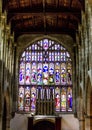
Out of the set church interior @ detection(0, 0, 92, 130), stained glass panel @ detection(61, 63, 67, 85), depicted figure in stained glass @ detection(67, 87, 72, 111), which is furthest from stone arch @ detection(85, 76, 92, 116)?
→ stained glass panel @ detection(61, 63, 67, 85)

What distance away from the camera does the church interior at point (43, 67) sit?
30.0 metres

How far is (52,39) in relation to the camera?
36219mm

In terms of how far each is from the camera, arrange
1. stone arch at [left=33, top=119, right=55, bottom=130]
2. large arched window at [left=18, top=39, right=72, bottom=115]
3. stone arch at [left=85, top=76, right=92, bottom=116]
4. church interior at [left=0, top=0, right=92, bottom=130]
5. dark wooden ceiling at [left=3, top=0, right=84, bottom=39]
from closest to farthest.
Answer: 1. stone arch at [left=85, top=76, right=92, bottom=116]
2. dark wooden ceiling at [left=3, top=0, right=84, bottom=39]
3. church interior at [left=0, top=0, right=92, bottom=130]
4. stone arch at [left=33, top=119, right=55, bottom=130]
5. large arched window at [left=18, top=39, right=72, bottom=115]

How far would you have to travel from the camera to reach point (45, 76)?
1404 inches

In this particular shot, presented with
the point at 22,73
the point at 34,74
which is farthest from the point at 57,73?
the point at 22,73

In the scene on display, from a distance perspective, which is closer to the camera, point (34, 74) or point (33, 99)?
point (33, 99)

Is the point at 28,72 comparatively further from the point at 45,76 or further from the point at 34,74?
the point at 45,76

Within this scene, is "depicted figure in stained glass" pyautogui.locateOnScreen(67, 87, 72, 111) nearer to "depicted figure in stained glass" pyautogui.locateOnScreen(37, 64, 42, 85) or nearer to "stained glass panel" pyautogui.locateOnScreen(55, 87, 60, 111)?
"stained glass panel" pyautogui.locateOnScreen(55, 87, 60, 111)

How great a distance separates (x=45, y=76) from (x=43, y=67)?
101cm

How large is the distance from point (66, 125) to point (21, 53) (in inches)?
353

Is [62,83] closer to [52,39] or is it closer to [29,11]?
[52,39]

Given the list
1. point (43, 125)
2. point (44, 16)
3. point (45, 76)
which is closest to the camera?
point (44, 16)

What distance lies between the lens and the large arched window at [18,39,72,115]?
3481cm

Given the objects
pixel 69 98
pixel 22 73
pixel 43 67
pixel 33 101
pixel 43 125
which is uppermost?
pixel 43 67
